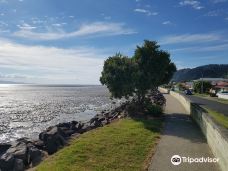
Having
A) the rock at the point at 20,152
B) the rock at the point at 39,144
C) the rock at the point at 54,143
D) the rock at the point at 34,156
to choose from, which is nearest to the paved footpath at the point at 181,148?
the rock at the point at 54,143

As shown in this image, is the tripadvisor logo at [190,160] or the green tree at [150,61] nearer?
the tripadvisor logo at [190,160]

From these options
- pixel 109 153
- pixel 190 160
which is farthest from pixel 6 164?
pixel 190 160

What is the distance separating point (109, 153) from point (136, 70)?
1675cm

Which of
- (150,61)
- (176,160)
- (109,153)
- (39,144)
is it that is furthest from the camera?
(150,61)

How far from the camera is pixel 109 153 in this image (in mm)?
15438

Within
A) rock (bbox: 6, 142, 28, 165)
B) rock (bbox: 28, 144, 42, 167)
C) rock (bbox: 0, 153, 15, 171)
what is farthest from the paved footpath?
rock (bbox: 0, 153, 15, 171)

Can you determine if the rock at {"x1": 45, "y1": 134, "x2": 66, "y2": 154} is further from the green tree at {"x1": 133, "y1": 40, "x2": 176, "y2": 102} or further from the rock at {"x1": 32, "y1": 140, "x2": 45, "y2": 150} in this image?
the green tree at {"x1": 133, "y1": 40, "x2": 176, "y2": 102}

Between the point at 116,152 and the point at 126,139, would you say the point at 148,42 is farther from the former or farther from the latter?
the point at 116,152

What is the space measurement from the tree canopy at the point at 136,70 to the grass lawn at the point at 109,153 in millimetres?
9802

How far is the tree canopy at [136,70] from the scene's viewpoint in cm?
3055

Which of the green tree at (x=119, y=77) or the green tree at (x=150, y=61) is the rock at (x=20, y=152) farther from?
the green tree at (x=150, y=61)

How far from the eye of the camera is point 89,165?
1358 cm

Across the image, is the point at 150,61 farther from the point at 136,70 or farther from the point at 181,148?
the point at 181,148

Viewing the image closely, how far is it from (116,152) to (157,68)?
18.5 m
